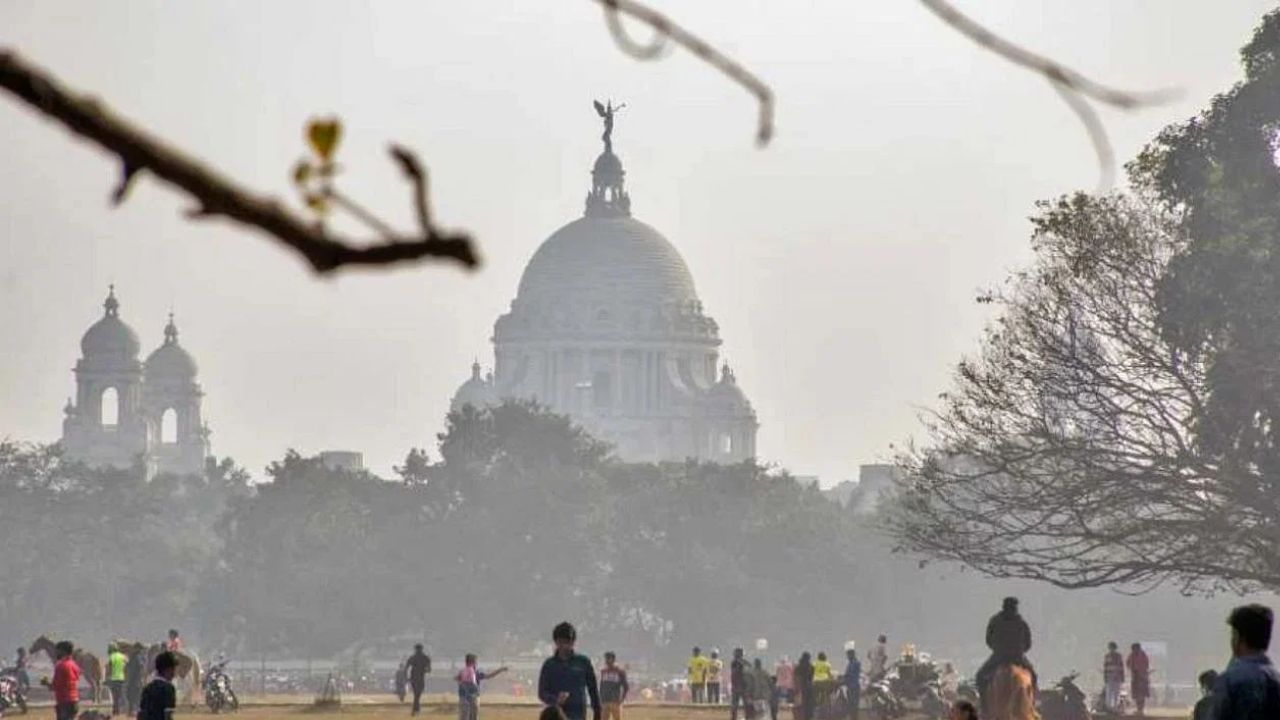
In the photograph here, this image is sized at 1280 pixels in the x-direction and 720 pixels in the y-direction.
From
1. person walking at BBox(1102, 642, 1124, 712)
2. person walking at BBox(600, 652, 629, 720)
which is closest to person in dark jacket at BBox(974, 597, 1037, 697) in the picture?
person walking at BBox(600, 652, 629, 720)

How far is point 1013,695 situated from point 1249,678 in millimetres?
15664

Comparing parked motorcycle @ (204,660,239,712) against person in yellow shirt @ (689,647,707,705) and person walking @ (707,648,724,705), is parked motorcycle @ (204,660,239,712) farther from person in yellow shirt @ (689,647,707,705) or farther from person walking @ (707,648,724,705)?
person walking @ (707,648,724,705)

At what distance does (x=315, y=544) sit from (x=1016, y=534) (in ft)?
254

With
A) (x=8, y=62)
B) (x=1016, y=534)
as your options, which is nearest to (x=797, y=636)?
(x=1016, y=534)

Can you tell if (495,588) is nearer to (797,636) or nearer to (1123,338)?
(797,636)

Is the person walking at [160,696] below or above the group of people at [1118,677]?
below

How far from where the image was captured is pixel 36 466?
460 ft

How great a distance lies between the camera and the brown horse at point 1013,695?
2602 centimetres

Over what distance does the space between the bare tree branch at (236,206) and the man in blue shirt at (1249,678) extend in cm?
740

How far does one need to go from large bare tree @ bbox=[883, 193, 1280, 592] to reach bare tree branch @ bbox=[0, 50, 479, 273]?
1516 inches

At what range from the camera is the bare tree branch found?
349 centimetres

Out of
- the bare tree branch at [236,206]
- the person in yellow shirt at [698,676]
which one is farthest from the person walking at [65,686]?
the person in yellow shirt at [698,676]

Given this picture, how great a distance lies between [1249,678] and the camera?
34.6 feet

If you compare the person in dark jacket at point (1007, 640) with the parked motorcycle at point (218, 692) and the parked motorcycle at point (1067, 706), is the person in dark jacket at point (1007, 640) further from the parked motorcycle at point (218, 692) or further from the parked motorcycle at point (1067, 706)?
the parked motorcycle at point (218, 692)
